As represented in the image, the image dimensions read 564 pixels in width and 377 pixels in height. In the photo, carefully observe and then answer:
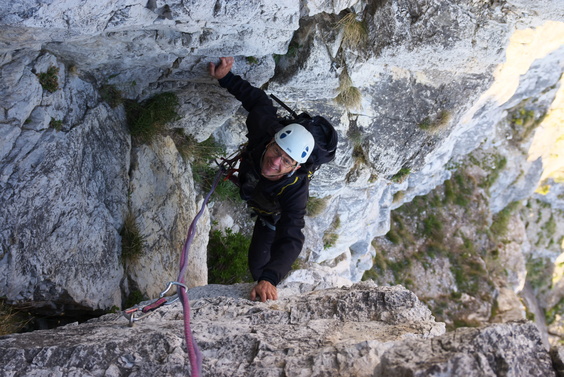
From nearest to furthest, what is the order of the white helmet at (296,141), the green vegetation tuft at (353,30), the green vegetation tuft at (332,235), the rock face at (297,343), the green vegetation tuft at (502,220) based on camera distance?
the rock face at (297,343), the white helmet at (296,141), the green vegetation tuft at (353,30), the green vegetation tuft at (332,235), the green vegetation tuft at (502,220)

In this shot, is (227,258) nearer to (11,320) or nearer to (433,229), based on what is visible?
(11,320)

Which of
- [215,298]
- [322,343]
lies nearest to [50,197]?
[215,298]

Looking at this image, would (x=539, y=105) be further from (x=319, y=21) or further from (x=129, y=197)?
(x=129, y=197)

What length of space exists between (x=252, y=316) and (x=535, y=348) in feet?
7.82

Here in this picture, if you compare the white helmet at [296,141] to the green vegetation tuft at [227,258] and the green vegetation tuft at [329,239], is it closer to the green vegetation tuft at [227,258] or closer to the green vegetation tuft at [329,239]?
the green vegetation tuft at [227,258]

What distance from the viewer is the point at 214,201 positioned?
9.34 metres

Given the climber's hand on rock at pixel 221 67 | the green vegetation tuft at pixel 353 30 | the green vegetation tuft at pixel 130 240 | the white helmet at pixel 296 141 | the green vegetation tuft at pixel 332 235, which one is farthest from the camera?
the green vegetation tuft at pixel 332 235

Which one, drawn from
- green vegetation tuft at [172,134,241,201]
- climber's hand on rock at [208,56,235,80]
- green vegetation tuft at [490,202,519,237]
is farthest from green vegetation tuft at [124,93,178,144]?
green vegetation tuft at [490,202,519,237]

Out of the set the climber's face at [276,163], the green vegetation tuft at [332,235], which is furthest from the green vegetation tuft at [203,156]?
the green vegetation tuft at [332,235]

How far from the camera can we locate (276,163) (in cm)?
559

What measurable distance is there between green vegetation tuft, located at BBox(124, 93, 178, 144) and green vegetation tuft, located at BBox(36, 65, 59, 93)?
1493mm

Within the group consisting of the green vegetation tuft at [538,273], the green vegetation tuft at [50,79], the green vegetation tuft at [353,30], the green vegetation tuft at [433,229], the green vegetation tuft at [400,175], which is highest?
the green vegetation tuft at [353,30]

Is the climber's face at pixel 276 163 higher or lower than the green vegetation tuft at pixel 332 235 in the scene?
higher

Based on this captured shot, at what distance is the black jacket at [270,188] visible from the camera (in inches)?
226
